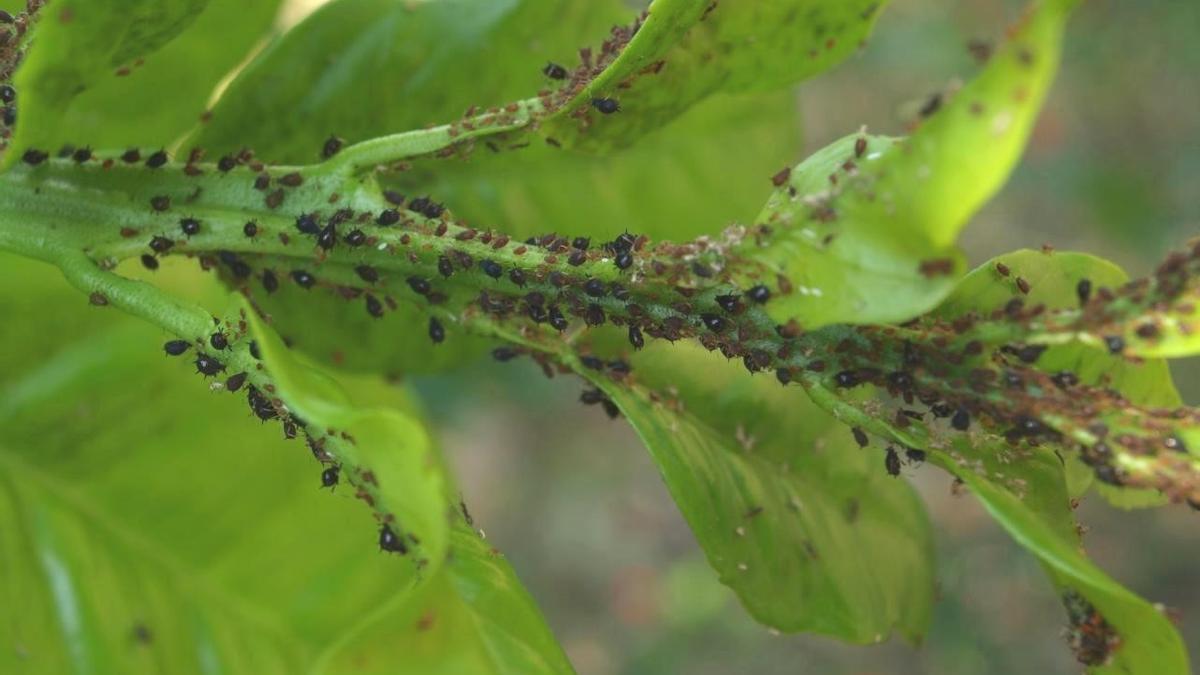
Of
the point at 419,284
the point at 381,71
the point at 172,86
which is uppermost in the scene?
the point at 172,86

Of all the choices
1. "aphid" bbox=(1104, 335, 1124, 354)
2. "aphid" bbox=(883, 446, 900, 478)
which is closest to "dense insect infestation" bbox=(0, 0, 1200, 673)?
"aphid" bbox=(1104, 335, 1124, 354)

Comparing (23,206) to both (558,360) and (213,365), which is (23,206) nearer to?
(213,365)

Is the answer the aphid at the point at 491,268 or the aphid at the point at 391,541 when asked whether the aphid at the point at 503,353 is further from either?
the aphid at the point at 391,541

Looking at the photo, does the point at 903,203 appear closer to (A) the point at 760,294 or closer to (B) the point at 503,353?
(A) the point at 760,294

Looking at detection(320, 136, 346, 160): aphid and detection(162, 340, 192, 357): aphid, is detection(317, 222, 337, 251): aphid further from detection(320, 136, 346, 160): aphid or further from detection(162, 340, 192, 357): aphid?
detection(162, 340, 192, 357): aphid

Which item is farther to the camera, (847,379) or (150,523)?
(150,523)

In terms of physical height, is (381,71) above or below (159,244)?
above

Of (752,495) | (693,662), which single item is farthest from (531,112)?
(693,662)

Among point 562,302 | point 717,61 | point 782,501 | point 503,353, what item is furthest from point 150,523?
point 717,61

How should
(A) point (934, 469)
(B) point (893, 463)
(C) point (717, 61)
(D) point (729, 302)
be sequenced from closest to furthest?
(D) point (729, 302)
(C) point (717, 61)
(B) point (893, 463)
(A) point (934, 469)
